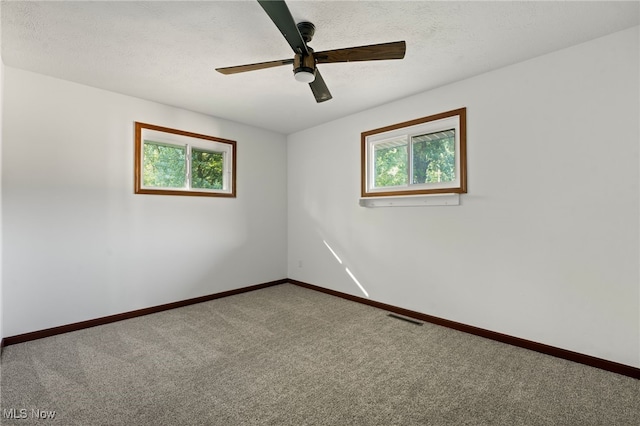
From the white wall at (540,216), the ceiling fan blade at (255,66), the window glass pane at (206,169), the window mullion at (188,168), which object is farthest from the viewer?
the window glass pane at (206,169)

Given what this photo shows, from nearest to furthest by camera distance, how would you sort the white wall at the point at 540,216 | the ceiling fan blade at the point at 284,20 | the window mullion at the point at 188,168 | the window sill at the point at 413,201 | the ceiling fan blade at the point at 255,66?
the ceiling fan blade at the point at 284,20 → the ceiling fan blade at the point at 255,66 → the white wall at the point at 540,216 → the window sill at the point at 413,201 → the window mullion at the point at 188,168

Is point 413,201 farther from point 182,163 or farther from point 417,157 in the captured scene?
point 182,163

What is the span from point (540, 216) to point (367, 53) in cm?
205

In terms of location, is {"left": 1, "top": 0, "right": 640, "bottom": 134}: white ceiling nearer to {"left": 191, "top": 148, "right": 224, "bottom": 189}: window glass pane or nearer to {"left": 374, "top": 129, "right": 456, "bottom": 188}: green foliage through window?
{"left": 374, "top": 129, "right": 456, "bottom": 188}: green foliage through window

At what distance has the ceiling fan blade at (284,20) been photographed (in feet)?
4.75

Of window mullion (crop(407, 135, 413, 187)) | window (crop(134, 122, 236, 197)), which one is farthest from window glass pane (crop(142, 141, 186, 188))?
window mullion (crop(407, 135, 413, 187))

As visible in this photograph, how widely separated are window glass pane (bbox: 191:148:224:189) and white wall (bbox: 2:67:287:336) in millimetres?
245

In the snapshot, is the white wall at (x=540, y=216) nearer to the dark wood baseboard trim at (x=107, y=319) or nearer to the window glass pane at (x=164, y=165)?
the dark wood baseboard trim at (x=107, y=319)

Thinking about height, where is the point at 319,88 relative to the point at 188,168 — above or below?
above

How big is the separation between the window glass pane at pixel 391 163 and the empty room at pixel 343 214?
30 mm

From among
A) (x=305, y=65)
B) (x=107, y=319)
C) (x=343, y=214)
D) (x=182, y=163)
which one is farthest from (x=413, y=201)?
(x=107, y=319)

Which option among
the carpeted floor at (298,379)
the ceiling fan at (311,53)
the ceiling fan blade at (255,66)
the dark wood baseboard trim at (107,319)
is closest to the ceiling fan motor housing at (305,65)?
the ceiling fan at (311,53)

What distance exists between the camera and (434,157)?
3.35 m

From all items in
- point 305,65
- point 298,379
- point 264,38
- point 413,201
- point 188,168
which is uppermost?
point 264,38
